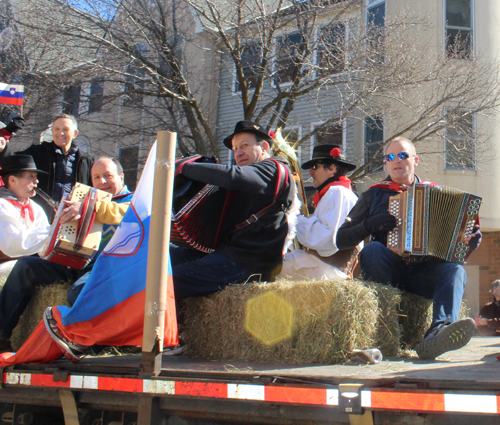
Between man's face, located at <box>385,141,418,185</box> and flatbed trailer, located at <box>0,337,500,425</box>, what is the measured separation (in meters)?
1.38

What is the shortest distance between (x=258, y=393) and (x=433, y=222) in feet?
6.47

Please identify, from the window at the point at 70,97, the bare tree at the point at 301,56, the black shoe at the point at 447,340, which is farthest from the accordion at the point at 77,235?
the window at the point at 70,97

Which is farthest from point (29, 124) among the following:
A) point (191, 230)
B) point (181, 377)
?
point (181, 377)

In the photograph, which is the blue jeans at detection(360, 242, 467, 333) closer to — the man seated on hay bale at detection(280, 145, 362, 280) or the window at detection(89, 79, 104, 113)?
the man seated on hay bale at detection(280, 145, 362, 280)

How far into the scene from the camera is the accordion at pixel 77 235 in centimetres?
361

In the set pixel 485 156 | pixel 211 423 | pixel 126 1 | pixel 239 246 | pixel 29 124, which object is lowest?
pixel 211 423

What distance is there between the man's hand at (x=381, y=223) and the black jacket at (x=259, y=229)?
0.58m

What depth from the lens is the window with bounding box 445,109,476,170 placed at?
11.6 meters

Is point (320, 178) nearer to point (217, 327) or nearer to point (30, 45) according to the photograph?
point (217, 327)

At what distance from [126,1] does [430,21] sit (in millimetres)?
6691

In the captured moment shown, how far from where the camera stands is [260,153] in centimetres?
380

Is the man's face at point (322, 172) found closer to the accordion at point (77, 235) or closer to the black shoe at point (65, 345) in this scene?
the accordion at point (77, 235)

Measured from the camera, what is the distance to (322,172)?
4527 millimetres

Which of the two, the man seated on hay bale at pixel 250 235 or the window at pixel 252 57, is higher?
the window at pixel 252 57
